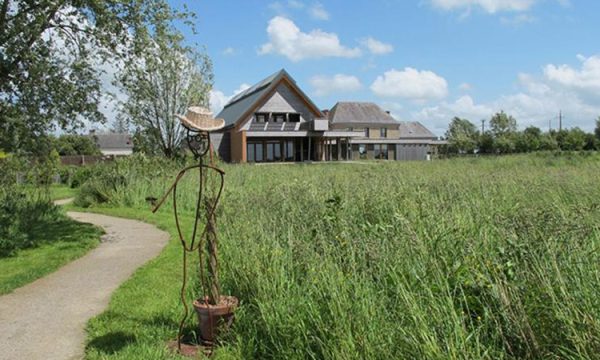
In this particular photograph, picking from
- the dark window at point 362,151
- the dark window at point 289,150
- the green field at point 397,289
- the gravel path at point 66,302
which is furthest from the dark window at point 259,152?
the green field at point 397,289

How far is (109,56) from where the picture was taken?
10594 mm

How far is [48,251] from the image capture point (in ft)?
28.8

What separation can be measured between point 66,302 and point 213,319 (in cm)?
254

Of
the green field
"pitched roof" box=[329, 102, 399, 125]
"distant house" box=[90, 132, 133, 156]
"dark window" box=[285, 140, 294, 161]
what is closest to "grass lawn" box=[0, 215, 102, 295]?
the green field

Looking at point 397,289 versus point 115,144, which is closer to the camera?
point 397,289

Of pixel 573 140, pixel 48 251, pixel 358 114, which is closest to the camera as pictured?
pixel 48 251

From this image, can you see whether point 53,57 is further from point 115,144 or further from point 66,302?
point 115,144

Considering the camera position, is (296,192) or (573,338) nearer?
(573,338)

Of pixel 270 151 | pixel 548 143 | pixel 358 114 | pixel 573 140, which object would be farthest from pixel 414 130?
pixel 270 151

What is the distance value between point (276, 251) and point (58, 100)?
7234mm

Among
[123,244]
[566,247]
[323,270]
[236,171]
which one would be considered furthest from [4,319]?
[236,171]

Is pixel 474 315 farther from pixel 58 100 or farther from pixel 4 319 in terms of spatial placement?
pixel 58 100

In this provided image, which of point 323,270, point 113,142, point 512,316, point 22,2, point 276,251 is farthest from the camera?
point 113,142

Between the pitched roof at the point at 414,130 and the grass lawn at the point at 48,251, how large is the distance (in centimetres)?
5933
